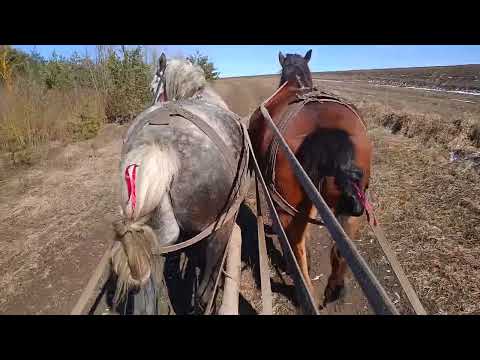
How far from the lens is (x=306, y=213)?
262 cm

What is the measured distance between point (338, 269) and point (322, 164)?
115 cm

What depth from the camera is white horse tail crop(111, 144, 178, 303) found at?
5.86 ft

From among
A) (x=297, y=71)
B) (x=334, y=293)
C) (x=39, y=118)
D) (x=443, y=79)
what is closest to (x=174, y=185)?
(x=334, y=293)

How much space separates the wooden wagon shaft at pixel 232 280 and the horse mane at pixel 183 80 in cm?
149

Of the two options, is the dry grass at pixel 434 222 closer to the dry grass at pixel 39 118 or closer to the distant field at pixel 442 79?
the dry grass at pixel 39 118

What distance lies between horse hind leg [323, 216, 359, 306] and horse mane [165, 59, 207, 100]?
1.91m

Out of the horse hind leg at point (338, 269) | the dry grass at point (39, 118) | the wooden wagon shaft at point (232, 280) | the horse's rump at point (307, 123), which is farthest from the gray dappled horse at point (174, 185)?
the dry grass at point (39, 118)

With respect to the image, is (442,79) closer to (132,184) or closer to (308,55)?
(308,55)

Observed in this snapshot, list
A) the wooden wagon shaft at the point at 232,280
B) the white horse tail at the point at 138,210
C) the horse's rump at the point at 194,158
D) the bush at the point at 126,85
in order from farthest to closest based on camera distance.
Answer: the bush at the point at 126,85, the horse's rump at the point at 194,158, the wooden wagon shaft at the point at 232,280, the white horse tail at the point at 138,210

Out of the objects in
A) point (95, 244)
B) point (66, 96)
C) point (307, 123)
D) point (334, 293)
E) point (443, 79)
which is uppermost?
point (443, 79)

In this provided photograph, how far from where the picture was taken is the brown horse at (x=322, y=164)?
2.18m

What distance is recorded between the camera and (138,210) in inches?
73.4

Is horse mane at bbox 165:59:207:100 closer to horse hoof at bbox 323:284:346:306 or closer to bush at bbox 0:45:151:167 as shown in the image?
horse hoof at bbox 323:284:346:306
